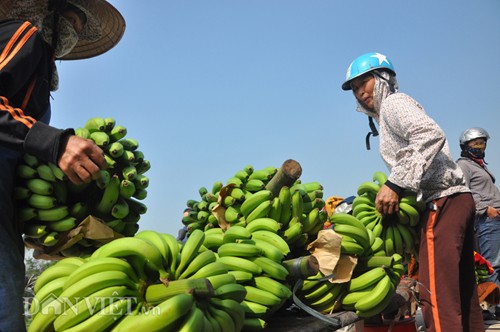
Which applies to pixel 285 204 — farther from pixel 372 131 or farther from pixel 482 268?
pixel 482 268

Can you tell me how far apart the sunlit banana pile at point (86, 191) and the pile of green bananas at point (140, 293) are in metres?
0.36

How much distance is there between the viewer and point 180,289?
1.40m

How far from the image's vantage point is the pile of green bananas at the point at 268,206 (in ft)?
7.87

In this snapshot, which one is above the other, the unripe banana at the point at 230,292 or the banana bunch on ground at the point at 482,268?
the unripe banana at the point at 230,292

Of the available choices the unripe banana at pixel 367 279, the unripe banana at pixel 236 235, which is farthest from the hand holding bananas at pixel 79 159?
the unripe banana at pixel 367 279

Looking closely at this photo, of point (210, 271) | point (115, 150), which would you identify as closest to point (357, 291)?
point (210, 271)

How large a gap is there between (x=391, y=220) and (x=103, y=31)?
249 centimetres

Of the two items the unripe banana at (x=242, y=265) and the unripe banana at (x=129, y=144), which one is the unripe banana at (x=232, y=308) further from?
the unripe banana at (x=129, y=144)

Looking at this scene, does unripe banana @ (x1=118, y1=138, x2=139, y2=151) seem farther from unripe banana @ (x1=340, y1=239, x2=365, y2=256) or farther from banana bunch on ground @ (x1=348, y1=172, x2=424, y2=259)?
banana bunch on ground @ (x1=348, y1=172, x2=424, y2=259)

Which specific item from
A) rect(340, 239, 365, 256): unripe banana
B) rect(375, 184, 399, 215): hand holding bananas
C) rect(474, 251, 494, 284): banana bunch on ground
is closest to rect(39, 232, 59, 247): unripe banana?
rect(340, 239, 365, 256): unripe banana

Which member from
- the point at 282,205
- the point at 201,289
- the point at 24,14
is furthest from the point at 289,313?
the point at 24,14

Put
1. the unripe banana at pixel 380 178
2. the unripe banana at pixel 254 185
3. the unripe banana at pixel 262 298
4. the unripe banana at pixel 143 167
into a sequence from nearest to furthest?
the unripe banana at pixel 262 298
the unripe banana at pixel 143 167
the unripe banana at pixel 254 185
the unripe banana at pixel 380 178

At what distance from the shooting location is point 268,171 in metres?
2.73

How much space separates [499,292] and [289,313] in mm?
5201
